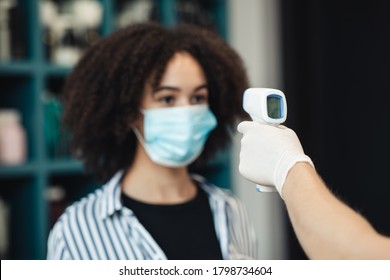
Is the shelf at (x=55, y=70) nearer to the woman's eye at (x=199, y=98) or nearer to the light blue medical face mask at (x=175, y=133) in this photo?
the light blue medical face mask at (x=175, y=133)

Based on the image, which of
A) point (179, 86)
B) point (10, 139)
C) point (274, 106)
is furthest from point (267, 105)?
point (10, 139)

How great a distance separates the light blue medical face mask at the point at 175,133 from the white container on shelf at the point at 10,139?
0.84 m

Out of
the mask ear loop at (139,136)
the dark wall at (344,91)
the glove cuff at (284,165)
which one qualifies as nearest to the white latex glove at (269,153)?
the glove cuff at (284,165)

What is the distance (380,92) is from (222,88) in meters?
1.22

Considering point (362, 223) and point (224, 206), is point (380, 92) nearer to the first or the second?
point (224, 206)

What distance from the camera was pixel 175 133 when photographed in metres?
Answer: 1.31

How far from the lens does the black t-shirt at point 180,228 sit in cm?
120

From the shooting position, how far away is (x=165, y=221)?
1.24 metres

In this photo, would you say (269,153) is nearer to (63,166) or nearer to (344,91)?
(63,166)

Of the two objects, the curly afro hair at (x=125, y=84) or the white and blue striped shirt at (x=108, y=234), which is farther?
the curly afro hair at (x=125, y=84)

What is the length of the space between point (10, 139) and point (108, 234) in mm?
970

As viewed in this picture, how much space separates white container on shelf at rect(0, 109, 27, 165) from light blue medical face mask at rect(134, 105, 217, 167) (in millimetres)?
837

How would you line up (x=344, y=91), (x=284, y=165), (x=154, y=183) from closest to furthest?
(x=284, y=165), (x=154, y=183), (x=344, y=91)

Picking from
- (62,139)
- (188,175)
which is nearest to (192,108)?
(188,175)
